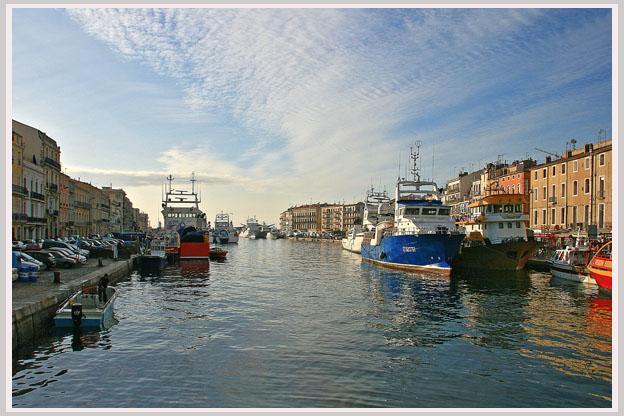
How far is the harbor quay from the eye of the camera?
1866 cm

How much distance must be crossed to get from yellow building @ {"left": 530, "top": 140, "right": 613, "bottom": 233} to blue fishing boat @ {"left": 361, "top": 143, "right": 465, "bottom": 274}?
58.2 feet

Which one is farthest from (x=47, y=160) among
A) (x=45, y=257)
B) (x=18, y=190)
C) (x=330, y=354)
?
(x=330, y=354)

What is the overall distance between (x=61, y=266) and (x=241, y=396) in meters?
30.4

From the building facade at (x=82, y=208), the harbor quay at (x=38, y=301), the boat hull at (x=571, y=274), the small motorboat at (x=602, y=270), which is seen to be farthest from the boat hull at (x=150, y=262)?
the building facade at (x=82, y=208)

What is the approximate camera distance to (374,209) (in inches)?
3585

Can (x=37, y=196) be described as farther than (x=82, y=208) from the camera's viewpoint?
No

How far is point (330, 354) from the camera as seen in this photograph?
58.5 ft

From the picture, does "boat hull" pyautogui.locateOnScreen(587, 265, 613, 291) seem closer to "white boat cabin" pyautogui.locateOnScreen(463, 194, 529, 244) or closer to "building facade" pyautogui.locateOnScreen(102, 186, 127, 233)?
"white boat cabin" pyautogui.locateOnScreen(463, 194, 529, 244)

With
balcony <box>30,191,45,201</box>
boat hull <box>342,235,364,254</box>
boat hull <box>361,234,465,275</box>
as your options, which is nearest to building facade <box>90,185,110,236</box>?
balcony <box>30,191,45,201</box>

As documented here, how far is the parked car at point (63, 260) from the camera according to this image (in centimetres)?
3819

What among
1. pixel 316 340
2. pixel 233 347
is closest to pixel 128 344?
pixel 233 347

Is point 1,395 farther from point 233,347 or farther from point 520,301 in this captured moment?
point 520,301

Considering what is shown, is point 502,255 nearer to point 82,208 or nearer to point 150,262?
point 150,262

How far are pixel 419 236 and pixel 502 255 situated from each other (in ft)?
33.0
